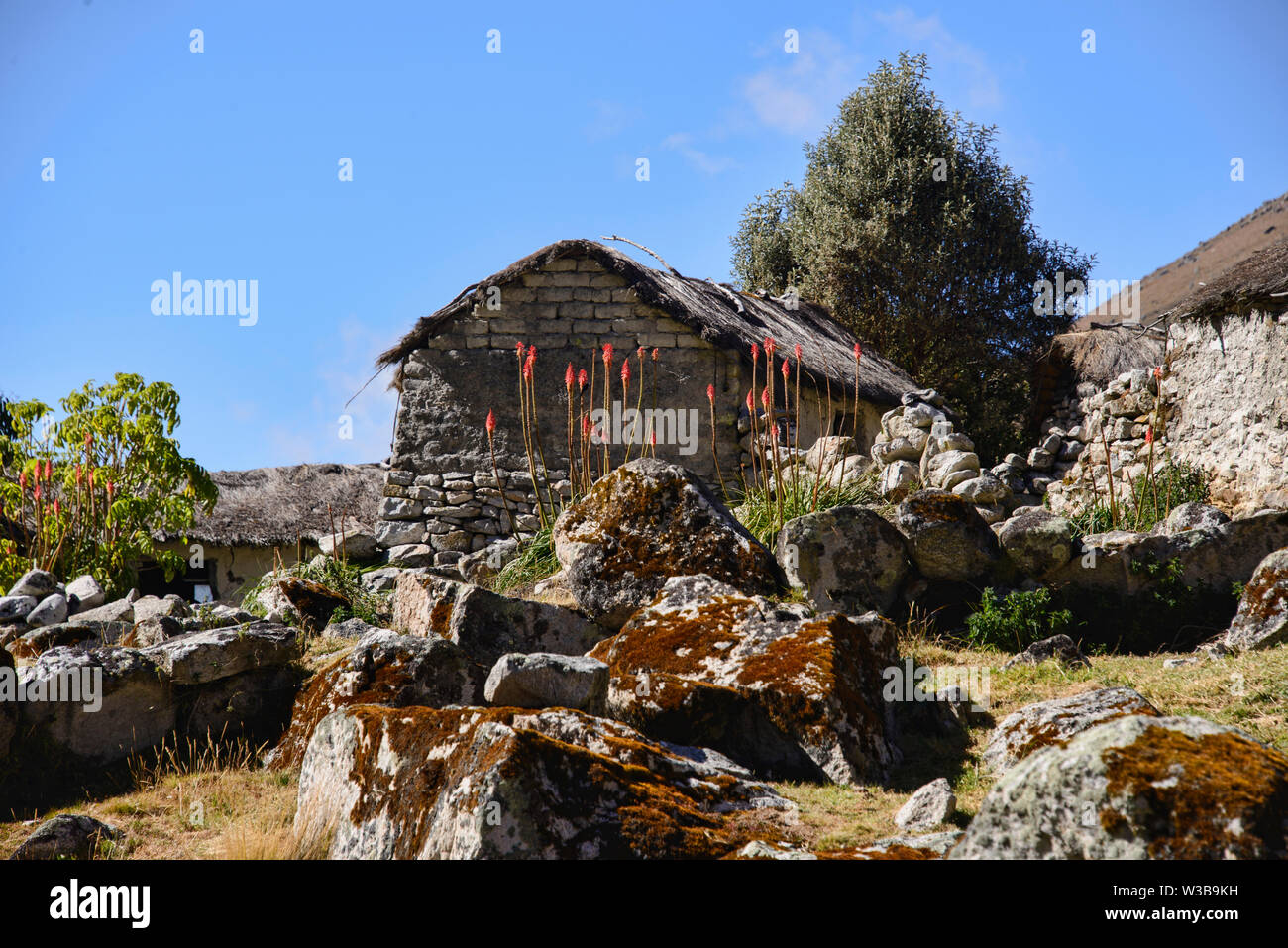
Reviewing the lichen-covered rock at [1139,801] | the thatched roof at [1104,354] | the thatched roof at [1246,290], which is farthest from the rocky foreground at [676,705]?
the thatched roof at [1104,354]

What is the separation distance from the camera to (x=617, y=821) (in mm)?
4094

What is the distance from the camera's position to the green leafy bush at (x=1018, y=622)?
816cm

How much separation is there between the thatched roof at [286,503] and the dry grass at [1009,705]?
12329 millimetres

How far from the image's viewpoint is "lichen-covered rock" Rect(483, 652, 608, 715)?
570 centimetres

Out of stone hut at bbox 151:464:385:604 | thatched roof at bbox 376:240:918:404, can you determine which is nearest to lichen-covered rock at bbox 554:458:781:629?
thatched roof at bbox 376:240:918:404

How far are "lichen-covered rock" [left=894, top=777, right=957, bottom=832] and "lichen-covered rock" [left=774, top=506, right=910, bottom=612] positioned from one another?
3.50 m

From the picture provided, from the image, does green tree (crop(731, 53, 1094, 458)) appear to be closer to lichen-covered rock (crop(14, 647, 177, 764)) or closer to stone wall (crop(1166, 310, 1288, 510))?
stone wall (crop(1166, 310, 1288, 510))

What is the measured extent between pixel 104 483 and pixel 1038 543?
36.2 feet

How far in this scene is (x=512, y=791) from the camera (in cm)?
389

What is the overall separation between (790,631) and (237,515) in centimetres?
1380

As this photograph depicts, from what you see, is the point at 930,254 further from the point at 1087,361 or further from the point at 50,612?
the point at 50,612

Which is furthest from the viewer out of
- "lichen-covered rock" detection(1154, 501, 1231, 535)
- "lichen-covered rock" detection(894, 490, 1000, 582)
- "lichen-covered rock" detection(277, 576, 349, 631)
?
"lichen-covered rock" detection(277, 576, 349, 631)

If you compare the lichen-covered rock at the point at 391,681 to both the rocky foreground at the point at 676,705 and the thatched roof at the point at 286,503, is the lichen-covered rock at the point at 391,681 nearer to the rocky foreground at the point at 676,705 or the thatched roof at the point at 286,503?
the rocky foreground at the point at 676,705
